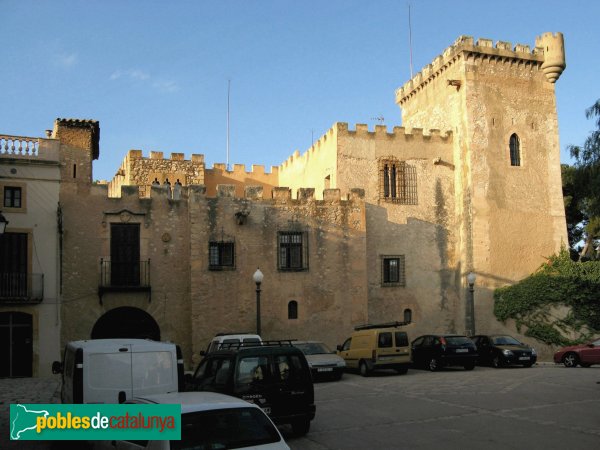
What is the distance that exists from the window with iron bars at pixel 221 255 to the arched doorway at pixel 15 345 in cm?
722

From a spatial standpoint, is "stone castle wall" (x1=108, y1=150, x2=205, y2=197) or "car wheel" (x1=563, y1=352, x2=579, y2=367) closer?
"car wheel" (x1=563, y1=352, x2=579, y2=367)

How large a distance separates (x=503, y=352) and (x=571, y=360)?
8.93ft

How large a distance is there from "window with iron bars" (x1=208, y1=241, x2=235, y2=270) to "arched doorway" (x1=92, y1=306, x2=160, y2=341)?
3303mm

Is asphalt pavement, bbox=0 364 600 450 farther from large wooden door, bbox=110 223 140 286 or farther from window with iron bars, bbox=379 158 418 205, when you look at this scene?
window with iron bars, bbox=379 158 418 205

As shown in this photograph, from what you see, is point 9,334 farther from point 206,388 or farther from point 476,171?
point 476,171

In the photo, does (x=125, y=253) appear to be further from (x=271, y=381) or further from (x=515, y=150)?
(x=515, y=150)

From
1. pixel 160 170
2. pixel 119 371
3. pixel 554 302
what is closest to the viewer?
pixel 119 371

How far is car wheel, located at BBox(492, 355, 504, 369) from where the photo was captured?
23562mm

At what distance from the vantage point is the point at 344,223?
27.9m

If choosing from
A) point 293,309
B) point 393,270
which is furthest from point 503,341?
point 293,309

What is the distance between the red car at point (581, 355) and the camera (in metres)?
23.0

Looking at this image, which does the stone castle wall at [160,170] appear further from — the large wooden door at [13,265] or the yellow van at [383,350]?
the yellow van at [383,350]

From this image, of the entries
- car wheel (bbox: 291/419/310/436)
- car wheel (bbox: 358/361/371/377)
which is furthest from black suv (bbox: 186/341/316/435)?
car wheel (bbox: 358/361/371/377)

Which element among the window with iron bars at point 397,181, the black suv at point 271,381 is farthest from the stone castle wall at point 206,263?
the black suv at point 271,381
